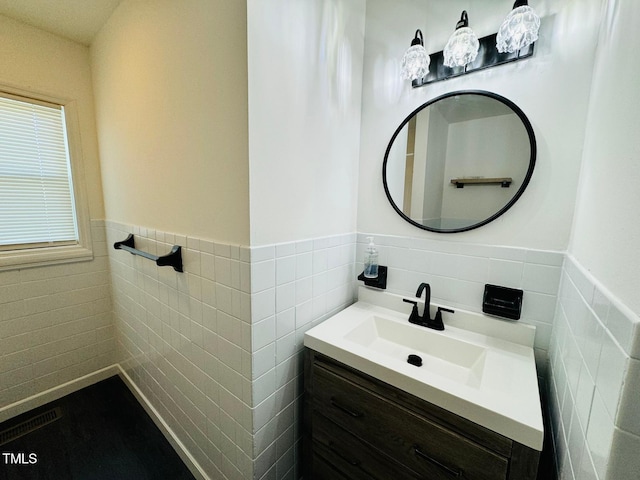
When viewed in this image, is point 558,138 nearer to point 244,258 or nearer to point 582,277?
point 582,277

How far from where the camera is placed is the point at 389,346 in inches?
46.6

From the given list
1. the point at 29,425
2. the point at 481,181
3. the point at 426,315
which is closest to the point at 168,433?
the point at 29,425

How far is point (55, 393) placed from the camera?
1.69m

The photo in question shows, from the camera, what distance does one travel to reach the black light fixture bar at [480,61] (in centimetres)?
96

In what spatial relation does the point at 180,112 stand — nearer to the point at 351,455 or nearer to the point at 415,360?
the point at 415,360

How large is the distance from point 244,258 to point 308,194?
1.30ft

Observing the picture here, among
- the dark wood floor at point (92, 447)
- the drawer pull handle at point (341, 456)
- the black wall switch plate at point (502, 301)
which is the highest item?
the black wall switch plate at point (502, 301)

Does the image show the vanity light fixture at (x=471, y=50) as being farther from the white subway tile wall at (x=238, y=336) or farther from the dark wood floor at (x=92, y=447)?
the dark wood floor at (x=92, y=447)

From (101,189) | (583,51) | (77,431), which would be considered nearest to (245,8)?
(583,51)

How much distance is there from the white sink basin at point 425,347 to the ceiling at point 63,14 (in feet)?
6.94

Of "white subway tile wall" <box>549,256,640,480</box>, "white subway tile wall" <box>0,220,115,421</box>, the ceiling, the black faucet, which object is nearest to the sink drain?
the black faucet

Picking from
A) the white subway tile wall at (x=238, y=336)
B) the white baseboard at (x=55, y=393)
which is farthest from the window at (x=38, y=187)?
the white baseboard at (x=55, y=393)

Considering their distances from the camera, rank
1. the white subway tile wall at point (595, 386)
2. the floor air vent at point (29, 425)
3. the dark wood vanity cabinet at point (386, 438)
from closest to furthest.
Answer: the white subway tile wall at point (595, 386) → the dark wood vanity cabinet at point (386, 438) → the floor air vent at point (29, 425)

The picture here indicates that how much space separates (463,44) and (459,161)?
446 mm
